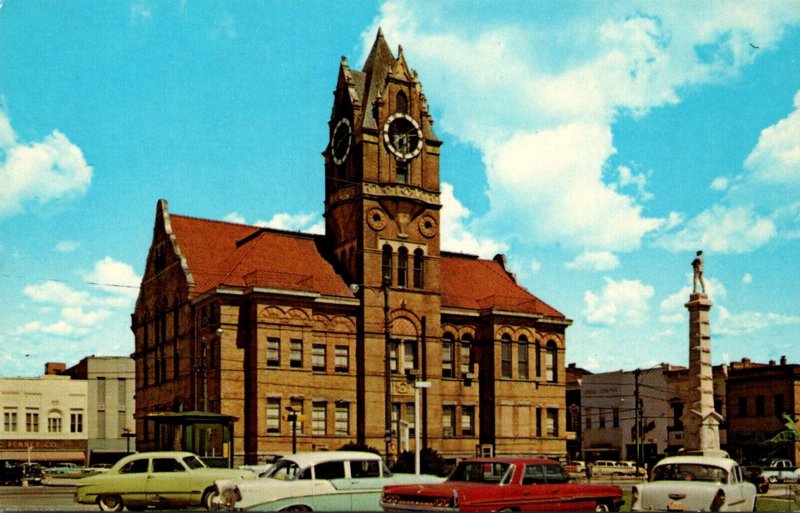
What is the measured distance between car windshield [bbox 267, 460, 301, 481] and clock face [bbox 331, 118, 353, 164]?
3830 cm

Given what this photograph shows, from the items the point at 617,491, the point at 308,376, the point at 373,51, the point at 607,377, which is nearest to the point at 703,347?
the point at 617,491

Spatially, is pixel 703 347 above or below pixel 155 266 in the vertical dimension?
below

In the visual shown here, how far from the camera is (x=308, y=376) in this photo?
5428 cm

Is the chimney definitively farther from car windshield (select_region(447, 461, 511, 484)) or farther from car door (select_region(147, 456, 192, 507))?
car windshield (select_region(447, 461, 511, 484))

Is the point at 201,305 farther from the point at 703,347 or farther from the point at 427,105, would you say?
the point at 703,347

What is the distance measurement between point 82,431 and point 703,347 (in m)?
62.7

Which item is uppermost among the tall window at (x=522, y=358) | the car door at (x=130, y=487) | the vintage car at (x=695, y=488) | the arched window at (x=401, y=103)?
the arched window at (x=401, y=103)

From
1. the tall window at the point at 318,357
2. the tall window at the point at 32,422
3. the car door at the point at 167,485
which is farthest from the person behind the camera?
the tall window at the point at 32,422

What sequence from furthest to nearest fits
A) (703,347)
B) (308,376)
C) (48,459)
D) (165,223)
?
(48,459) → (165,223) → (308,376) → (703,347)

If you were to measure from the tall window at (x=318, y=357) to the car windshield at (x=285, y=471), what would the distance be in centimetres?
3194

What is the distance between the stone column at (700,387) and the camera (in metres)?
37.2

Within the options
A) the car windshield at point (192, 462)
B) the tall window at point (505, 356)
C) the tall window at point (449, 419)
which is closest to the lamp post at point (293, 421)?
the tall window at point (449, 419)

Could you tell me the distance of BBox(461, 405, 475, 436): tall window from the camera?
2400 inches

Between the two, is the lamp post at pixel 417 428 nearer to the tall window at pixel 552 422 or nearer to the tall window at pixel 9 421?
the tall window at pixel 552 422
